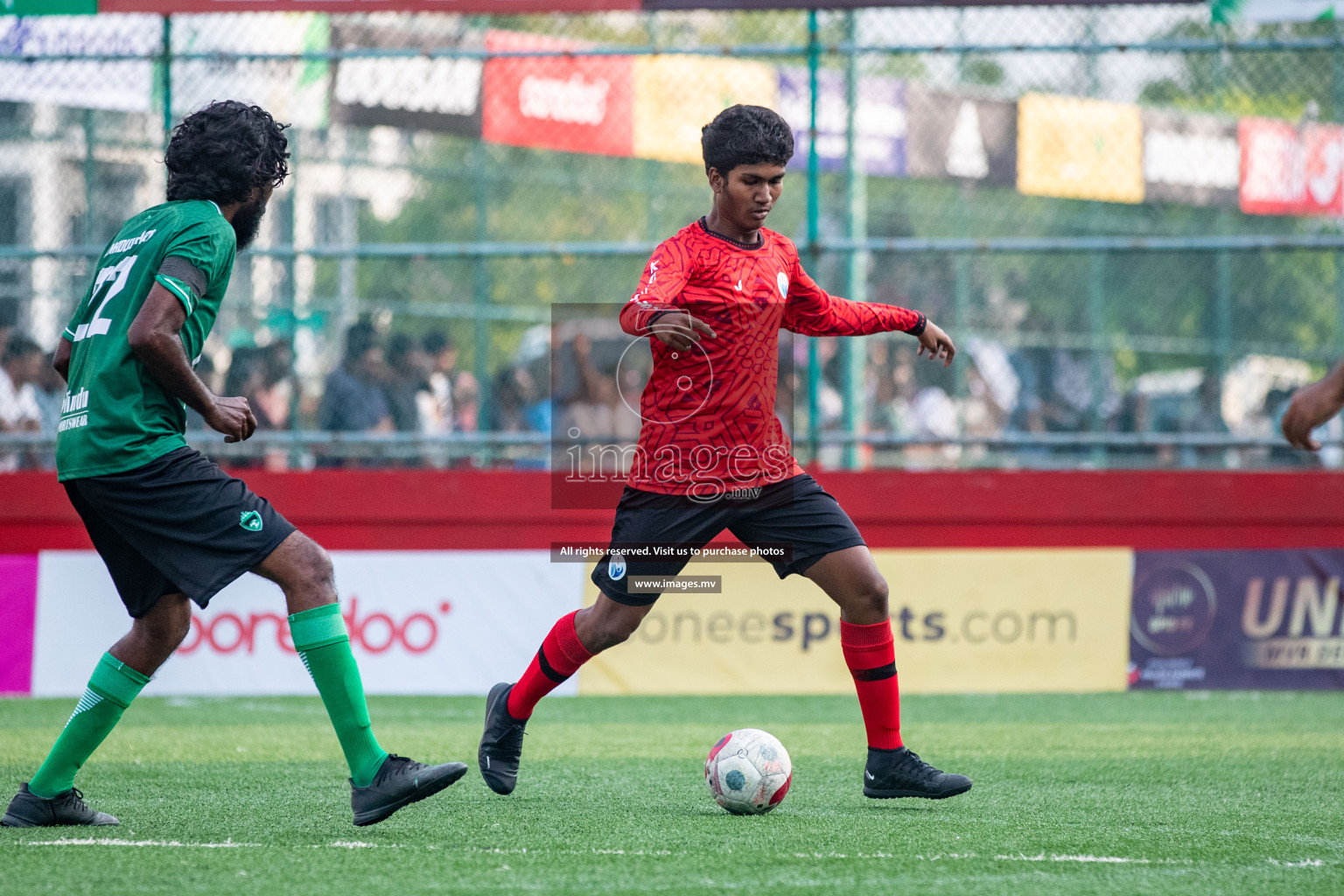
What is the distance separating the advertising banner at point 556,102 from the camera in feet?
37.7

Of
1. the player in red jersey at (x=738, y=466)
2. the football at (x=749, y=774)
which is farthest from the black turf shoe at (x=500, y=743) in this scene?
the football at (x=749, y=774)

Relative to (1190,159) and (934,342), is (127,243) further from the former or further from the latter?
(1190,159)

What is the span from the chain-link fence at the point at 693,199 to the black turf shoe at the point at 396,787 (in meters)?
5.07

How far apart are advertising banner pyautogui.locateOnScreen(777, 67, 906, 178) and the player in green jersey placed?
8.34m

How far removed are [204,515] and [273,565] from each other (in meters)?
0.23

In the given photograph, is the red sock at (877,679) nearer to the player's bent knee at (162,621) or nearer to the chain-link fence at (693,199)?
the player's bent knee at (162,621)

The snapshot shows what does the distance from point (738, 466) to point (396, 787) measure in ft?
4.79

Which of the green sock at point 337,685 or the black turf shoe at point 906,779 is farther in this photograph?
the black turf shoe at point 906,779

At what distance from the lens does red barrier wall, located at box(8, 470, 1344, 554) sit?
30.6 ft

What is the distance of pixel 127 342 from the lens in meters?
4.03

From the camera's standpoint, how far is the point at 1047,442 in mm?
8766

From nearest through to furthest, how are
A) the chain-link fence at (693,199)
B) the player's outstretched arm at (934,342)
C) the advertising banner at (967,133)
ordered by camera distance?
the player's outstretched arm at (934,342)
the chain-link fence at (693,199)
the advertising banner at (967,133)

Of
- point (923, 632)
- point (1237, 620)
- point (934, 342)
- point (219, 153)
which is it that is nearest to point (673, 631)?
point (923, 632)

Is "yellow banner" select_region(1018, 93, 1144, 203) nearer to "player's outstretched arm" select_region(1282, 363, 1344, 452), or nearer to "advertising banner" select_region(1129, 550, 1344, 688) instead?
"advertising banner" select_region(1129, 550, 1344, 688)
